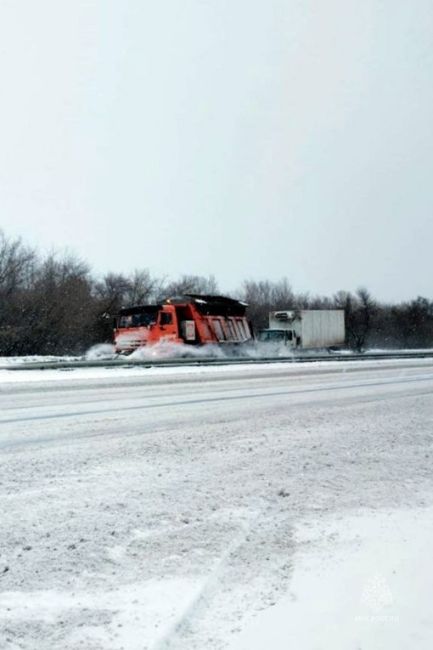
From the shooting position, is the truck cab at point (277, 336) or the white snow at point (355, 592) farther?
the truck cab at point (277, 336)

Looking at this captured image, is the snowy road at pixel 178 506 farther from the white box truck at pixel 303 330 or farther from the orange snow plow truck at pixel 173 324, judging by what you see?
the white box truck at pixel 303 330

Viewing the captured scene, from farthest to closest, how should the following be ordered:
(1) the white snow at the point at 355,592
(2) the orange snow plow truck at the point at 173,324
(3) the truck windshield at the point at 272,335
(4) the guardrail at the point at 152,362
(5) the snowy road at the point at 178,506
Result: (3) the truck windshield at the point at 272,335, (2) the orange snow plow truck at the point at 173,324, (4) the guardrail at the point at 152,362, (5) the snowy road at the point at 178,506, (1) the white snow at the point at 355,592

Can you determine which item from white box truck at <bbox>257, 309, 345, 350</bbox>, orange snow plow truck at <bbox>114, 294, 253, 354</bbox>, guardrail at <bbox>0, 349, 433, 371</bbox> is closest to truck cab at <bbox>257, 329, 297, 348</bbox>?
white box truck at <bbox>257, 309, 345, 350</bbox>

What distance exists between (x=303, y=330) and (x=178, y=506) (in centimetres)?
3409

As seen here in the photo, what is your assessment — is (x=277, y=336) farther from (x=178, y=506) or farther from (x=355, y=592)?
(x=355, y=592)

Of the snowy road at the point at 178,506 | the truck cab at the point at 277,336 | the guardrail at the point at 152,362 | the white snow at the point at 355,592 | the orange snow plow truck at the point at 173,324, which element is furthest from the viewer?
the truck cab at the point at 277,336

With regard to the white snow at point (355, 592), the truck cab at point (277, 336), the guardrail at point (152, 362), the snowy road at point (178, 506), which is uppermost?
the truck cab at point (277, 336)

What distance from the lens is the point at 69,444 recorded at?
7.89 meters

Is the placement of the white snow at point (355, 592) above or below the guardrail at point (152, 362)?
below

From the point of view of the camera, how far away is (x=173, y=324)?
2845 centimetres

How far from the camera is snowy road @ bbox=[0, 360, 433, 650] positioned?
11.0 ft

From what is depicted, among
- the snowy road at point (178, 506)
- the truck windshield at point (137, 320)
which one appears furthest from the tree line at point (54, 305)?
the snowy road at point (178, 506)

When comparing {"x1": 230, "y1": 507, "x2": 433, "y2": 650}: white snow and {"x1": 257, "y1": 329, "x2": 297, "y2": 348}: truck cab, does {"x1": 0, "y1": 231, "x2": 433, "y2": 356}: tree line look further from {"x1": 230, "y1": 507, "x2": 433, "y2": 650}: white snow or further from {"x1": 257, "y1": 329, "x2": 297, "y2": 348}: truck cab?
{"x1": 230, "y1": 507, "x2": 433, "y2": 650}: white snow

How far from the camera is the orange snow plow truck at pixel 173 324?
93.5ft
